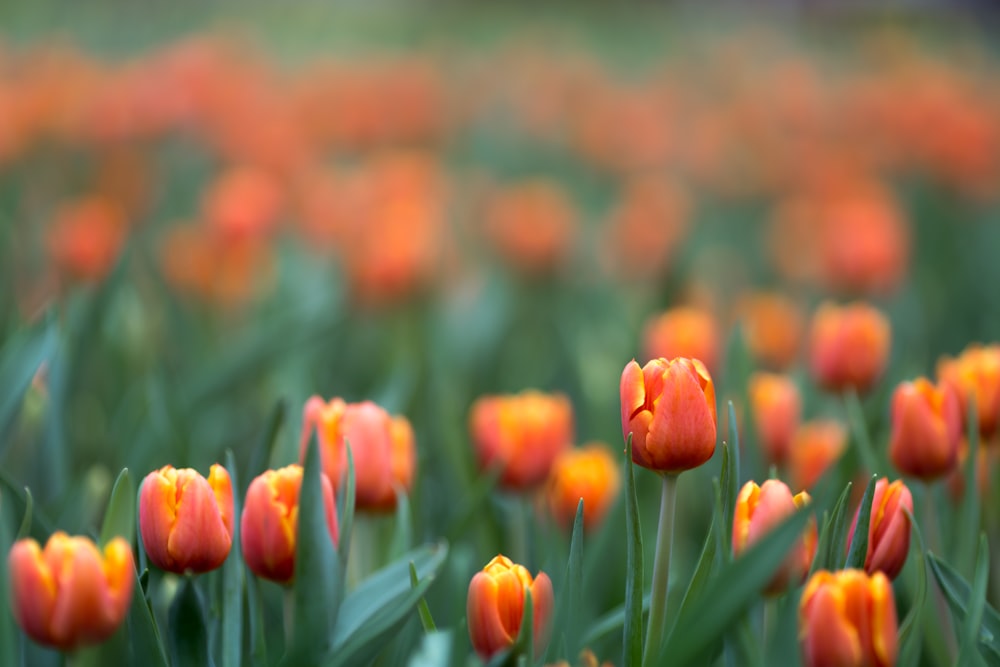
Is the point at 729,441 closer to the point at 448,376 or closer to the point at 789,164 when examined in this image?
the point at 448,376

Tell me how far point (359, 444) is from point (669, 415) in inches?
11.7

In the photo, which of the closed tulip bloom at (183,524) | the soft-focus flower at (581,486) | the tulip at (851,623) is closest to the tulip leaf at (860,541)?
the tulip at (851,623)

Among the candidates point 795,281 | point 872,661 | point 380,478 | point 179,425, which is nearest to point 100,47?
point 795,281

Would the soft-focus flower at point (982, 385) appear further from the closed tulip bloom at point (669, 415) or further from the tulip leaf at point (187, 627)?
the tulip leaf at point (187, 627)

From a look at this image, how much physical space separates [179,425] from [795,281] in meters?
1.65

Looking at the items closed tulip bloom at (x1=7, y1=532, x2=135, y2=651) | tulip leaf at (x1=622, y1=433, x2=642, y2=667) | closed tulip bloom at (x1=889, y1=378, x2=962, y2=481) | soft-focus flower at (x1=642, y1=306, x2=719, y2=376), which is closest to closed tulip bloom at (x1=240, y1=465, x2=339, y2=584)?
closed tulip bloom at (x1=7, y1=532, x2=135, y2=651)

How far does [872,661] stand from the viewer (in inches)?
29.1

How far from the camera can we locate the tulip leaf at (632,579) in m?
0.82

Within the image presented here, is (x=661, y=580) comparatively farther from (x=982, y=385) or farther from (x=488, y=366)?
(x=488, y=366)

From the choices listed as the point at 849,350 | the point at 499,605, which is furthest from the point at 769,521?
the point at 849,350

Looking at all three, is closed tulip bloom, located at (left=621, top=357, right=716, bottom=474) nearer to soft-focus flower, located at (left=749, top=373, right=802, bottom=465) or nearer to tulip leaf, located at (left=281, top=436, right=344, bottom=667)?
tulip leaf, located at (left=281, top=436, right=344, bottom=667)

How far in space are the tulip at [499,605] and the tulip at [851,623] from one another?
0.20m

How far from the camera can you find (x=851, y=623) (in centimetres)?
73

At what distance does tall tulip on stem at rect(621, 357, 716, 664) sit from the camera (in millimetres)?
829
